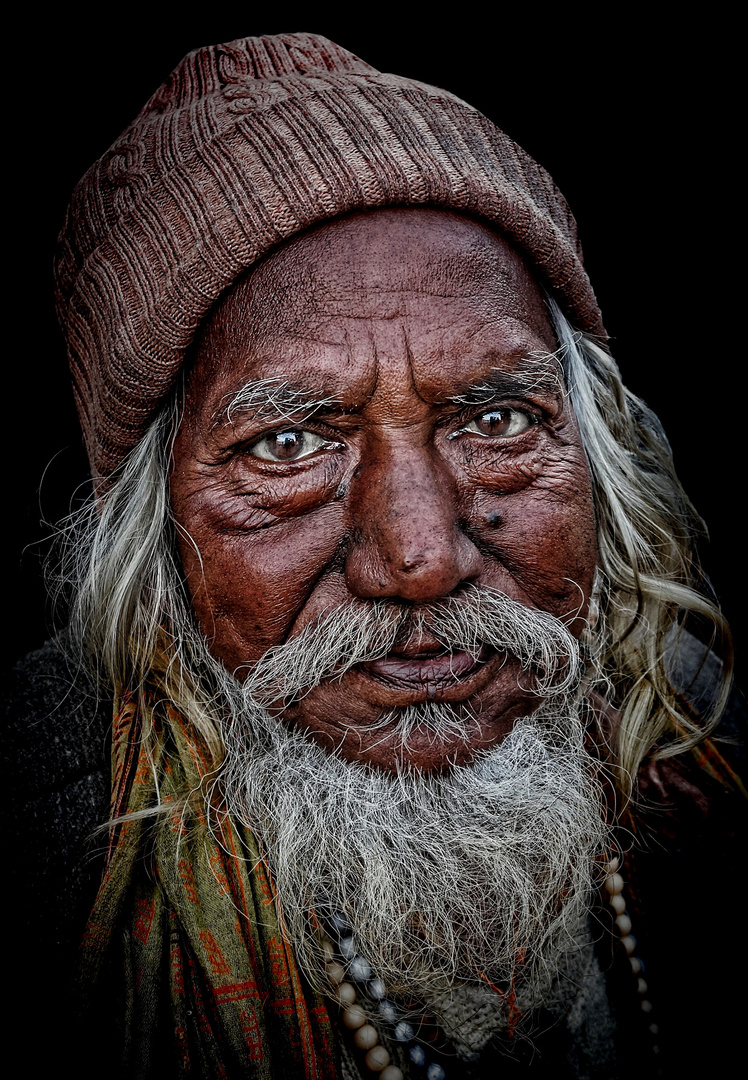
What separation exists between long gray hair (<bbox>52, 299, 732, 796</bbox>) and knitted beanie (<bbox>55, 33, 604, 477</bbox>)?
140 mm

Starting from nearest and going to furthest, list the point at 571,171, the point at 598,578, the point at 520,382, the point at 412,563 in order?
the point at 412,563 < the point at 520,382 < the point at 598,578 < the point at 571,171

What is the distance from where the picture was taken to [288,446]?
5.39 ft

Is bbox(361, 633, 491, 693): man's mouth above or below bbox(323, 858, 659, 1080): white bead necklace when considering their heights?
above

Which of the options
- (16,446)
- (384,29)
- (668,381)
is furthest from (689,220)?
(16,446)

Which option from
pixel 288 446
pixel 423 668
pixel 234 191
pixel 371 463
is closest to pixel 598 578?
pixel 423 668

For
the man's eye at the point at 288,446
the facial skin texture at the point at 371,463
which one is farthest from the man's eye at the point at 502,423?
the man's eye at the point at 288,446

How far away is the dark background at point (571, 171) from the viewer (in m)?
2.66

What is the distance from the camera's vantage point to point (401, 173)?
161 cm

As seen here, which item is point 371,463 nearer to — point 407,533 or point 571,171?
point 407,533

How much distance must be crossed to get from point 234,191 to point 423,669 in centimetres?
109

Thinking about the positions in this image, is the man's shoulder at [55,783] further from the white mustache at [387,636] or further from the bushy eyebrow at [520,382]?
the bushy eyebrow at [520,382]

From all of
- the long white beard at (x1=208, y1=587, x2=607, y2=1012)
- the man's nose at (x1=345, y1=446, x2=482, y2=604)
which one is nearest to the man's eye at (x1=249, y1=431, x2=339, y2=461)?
the man's nose at (x1=345, y1=446, x2=482, y2=604)

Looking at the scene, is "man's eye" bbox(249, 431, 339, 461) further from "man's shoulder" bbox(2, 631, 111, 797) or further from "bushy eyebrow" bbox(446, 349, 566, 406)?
"man's shoulder" bbox(2, 631, 111, 797)

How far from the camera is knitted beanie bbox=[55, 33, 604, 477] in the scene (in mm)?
1586
